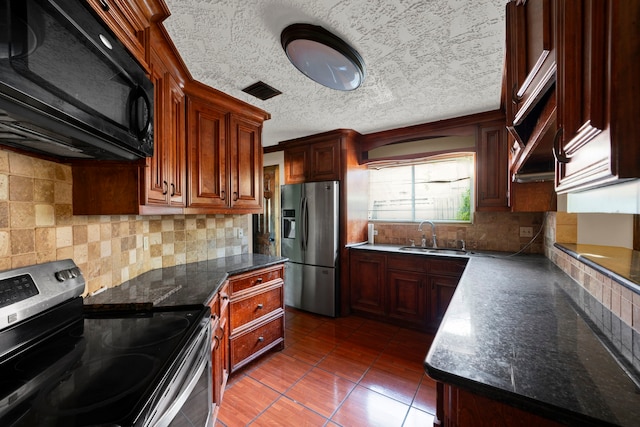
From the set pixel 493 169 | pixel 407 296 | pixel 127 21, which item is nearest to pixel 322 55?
pixel 127 21

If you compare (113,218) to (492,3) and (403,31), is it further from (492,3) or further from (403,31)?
(492,3)

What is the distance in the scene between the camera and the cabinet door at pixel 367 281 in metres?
3.13

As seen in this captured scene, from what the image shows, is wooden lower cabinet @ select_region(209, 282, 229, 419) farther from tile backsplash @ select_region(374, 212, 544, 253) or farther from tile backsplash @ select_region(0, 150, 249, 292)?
tile backsplash @ select_region(374, 212, 544, 253)

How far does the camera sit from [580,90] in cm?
52

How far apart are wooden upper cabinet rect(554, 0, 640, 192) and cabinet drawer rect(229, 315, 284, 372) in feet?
7.23

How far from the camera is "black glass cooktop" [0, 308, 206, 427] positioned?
0.61 m

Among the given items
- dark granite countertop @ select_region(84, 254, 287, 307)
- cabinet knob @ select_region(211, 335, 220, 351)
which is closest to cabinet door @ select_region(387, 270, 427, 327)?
dark granite countertop @ select_region(84, 254, 287, 307)

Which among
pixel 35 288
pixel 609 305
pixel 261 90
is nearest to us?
pixel 35 288

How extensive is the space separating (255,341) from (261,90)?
6.84 feet

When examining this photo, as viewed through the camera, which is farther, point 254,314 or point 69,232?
point 254,314

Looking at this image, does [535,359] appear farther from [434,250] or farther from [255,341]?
[434,250]

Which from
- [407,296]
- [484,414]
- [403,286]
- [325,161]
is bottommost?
[407,296]

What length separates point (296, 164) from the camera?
3.70m

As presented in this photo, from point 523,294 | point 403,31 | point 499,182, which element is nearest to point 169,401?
point 523,294
